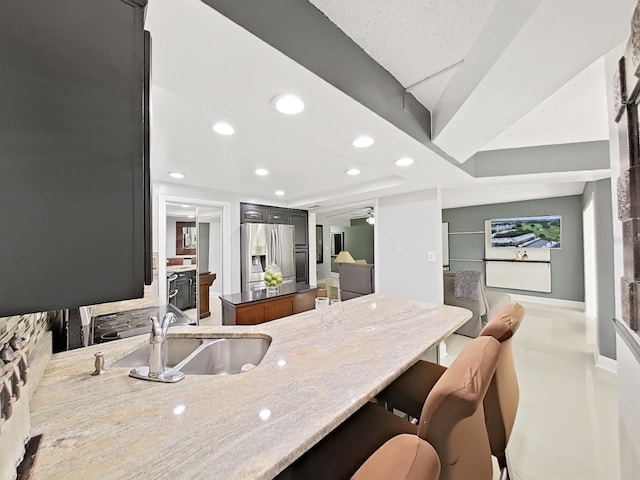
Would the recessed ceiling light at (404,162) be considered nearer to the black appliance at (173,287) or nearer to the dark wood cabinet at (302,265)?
the dark wood cabinet at (302,265)

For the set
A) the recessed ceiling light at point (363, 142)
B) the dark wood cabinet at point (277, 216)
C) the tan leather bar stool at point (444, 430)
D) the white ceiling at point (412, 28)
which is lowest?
the tan leather bar stool at point (444, 430)

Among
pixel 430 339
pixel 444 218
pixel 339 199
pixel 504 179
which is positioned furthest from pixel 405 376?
pixel 444 218

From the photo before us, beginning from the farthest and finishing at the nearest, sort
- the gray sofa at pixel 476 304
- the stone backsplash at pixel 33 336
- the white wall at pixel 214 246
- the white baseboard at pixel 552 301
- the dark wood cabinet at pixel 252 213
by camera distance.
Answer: the white baseboard at pixel 552 301 → the white wall at pixel 214 246 → the dark wood cabinet at pixel 252 213 → the gray sofa at pixel 476 304 → the stone backsplash at pixel 33 336

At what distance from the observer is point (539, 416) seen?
6.65 feet

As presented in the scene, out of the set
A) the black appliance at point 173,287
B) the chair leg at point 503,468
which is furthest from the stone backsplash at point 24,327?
the black appliance at point 173,287

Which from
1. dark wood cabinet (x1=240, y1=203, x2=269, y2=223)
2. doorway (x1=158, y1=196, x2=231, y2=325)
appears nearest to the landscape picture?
dark wood cabinet (x1=240, y1=203, x2=269, y2=223)

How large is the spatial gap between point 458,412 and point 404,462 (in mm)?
244

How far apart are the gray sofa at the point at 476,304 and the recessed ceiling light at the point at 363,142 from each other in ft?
9.86

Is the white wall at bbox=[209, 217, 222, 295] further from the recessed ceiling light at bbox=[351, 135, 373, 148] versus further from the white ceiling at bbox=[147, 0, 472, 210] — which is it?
the recessed ceiling light at bbox=[351, 135, 373, 148]

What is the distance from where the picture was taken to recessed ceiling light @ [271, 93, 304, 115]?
1134mm

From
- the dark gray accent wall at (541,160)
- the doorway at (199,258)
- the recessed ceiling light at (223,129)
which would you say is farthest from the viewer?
the doorway at (199,258)

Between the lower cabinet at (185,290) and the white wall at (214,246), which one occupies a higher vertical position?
the white wall at (214,246)

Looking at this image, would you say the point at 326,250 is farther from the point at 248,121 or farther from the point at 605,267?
the point at 248,121

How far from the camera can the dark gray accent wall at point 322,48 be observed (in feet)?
2.55
